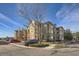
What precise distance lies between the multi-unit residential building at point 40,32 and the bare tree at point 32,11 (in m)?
Result: 0.03

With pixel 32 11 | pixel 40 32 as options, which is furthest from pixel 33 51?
pixel 32 11

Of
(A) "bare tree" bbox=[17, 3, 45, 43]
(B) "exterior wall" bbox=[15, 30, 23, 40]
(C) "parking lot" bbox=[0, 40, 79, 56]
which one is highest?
(A) "bare tree" bbox=[17, 3, 45, 43]

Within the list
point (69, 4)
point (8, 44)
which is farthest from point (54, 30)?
point (8, 44)

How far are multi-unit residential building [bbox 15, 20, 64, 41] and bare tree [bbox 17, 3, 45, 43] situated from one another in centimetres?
3

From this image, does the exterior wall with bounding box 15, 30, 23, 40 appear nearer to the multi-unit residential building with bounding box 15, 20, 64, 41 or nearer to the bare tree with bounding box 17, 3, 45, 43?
the multi-unit residential building with bounding box 15, 20, 64, 41

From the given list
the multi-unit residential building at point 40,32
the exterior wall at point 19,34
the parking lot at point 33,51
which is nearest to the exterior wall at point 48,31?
the multi-unit residential building at point 40,32

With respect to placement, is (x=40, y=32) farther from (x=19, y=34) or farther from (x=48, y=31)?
(x=19, y=34)

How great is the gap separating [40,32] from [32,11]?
10.5 inches

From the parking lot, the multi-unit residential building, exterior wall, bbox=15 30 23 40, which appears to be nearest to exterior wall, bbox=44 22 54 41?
the multi-unit residential building

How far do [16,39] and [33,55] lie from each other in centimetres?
28

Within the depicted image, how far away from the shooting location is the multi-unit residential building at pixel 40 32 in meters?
3.60

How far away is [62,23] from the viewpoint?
3.60m

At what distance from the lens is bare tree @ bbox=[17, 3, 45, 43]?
359 centimetres

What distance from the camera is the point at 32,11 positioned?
3.59 m
